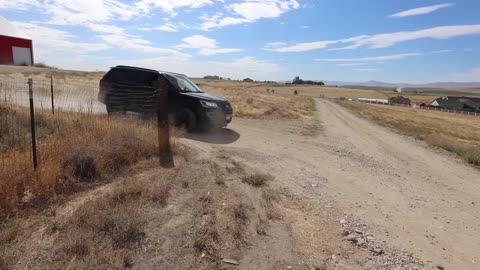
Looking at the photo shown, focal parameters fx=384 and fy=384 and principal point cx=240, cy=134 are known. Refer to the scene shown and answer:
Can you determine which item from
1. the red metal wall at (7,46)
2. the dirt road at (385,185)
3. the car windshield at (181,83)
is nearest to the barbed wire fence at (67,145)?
the dirt road at (385,185)

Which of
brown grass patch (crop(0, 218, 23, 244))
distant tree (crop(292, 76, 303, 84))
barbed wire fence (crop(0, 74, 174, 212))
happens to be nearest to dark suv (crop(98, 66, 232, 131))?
barbed wire fence (crop(0, 74, 174, 212))

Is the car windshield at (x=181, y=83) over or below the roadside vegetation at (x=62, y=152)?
over

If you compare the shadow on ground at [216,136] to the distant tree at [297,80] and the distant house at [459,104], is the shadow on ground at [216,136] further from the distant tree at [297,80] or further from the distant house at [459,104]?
the distant tree at [297,80]

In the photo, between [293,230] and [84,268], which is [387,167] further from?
[84,268]

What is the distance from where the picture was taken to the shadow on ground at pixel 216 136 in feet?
36.7

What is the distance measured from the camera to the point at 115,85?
13.1m

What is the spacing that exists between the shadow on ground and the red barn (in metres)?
48.0

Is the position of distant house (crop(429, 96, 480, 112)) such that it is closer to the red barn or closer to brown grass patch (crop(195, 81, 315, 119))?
brown grass patch (crop(195, 81, 315, 119))

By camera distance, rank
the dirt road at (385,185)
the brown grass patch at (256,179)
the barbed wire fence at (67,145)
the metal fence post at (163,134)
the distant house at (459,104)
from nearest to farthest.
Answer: the barbed wire fence at (67,145) < the dirt road at (385,185) < the brown grass patch at (256,179) < the metal fence post at (163,134) < the distant house at (459,104)

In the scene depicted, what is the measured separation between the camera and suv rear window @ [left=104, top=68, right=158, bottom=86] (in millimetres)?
12719

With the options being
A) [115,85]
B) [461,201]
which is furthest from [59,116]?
[461,201]

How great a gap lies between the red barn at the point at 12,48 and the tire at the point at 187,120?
47.9 metres

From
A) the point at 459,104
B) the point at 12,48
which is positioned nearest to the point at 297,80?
the point at 459,104

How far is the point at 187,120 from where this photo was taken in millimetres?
11859
